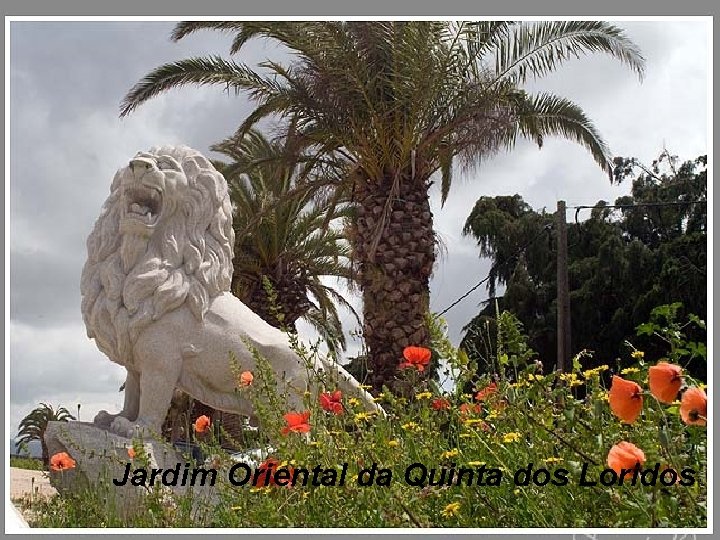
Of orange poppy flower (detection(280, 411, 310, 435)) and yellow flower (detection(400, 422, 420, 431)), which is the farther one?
yellow flower (detection(400, 422, 420, 431))

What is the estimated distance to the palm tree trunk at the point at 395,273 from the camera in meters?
9.27

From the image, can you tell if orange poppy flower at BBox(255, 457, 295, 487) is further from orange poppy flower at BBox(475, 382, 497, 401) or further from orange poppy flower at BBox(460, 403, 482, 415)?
orange poppy flower at BBox(475, 382, 497, 401)

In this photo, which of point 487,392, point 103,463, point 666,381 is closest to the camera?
point 666,381

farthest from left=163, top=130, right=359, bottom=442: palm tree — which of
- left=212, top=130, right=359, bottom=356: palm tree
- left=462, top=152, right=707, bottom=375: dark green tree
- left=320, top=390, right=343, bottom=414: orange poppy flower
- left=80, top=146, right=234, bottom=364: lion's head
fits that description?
left=320, top=390, right=343, bottom=414: orange poppy flower

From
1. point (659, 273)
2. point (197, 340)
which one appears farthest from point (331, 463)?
point (659, 273)

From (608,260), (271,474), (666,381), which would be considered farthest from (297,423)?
(608,260)

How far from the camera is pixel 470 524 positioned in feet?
13.5

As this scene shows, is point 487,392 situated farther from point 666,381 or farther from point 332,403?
point 666,381

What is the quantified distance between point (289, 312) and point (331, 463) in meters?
9.51

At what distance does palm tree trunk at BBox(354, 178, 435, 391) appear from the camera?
9273mm

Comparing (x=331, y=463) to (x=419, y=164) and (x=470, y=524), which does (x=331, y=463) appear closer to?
(x=470, y=524)

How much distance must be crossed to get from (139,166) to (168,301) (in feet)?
3.40

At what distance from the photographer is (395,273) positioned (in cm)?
943

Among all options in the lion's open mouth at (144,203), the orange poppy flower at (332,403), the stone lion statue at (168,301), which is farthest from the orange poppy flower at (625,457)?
the lion's open mouth at (144,203)
